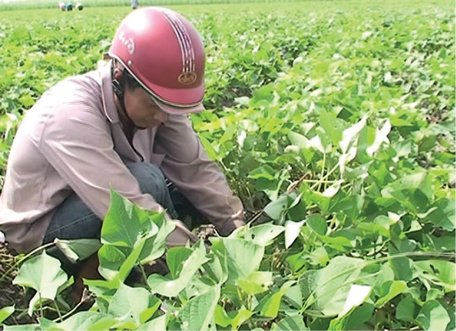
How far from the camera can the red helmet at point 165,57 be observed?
2182 mm

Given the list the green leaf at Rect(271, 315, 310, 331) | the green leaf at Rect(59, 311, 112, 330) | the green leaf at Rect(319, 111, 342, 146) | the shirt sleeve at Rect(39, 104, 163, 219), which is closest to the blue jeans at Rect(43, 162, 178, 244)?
the shirt sleeve at Rect(39, 104, 163, 219)

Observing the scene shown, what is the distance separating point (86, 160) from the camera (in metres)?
2.16

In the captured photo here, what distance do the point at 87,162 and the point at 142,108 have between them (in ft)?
0.91

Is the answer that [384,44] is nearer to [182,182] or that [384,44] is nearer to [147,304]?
[182,182]

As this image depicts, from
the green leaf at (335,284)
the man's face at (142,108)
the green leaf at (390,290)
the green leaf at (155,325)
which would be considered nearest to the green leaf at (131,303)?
the green leaf at (155,325)

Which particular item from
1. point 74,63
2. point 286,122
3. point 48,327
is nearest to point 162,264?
point 48,327

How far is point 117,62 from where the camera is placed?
232cm

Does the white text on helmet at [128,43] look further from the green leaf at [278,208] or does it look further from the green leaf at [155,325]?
the green leaf at [155,325]

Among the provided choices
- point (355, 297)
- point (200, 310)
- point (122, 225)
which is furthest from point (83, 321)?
point (355, 297)

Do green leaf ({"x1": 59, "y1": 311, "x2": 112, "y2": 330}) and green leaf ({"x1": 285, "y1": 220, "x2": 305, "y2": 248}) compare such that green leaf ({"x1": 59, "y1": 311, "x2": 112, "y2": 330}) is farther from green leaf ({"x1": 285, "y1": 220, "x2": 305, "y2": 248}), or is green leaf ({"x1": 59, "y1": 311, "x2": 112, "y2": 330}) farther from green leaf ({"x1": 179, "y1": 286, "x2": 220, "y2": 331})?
green leaf ({"x1": 285, "y1": 220, "x2": 305, "y2": 248})

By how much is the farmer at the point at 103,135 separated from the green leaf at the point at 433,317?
862 mm

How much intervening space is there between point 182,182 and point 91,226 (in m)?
0.49

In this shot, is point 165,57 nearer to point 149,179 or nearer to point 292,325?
point 149,179

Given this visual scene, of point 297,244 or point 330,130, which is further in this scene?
point 330,130
